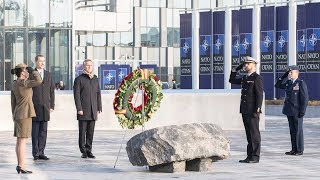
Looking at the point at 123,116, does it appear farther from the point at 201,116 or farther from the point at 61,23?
the point at 61,23

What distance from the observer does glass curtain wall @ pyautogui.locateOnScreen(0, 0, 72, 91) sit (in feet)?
156

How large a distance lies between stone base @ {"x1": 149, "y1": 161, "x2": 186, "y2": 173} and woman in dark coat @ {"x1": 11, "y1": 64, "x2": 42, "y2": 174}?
1.97 m

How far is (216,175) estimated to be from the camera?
610 inches

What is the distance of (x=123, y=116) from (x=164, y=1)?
7829 centimetres

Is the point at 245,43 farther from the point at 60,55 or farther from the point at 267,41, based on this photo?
the point at 60,55

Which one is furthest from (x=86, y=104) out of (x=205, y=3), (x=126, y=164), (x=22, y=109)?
(x=205, y=3)

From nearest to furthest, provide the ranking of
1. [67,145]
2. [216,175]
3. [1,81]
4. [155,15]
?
[216,175] < [67,145] < [1,81] < [155,15]

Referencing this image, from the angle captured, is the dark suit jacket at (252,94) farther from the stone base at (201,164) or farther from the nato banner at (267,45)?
the nato banner at (267,45)

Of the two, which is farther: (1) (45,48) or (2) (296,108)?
(1) (45,48)

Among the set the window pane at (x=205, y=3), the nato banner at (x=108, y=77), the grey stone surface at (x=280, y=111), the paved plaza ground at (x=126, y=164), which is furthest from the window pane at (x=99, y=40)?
the paved plaza ground at (x=126, y=164)

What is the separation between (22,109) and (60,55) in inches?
1266

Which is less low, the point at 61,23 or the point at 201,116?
the point at 61,23

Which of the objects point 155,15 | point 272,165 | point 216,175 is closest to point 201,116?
point 272,165

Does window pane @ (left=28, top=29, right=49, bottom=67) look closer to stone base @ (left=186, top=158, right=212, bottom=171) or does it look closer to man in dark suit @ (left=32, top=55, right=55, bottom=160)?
man in dark suit @ (left=32, top=55, right=55, bottom=160)
